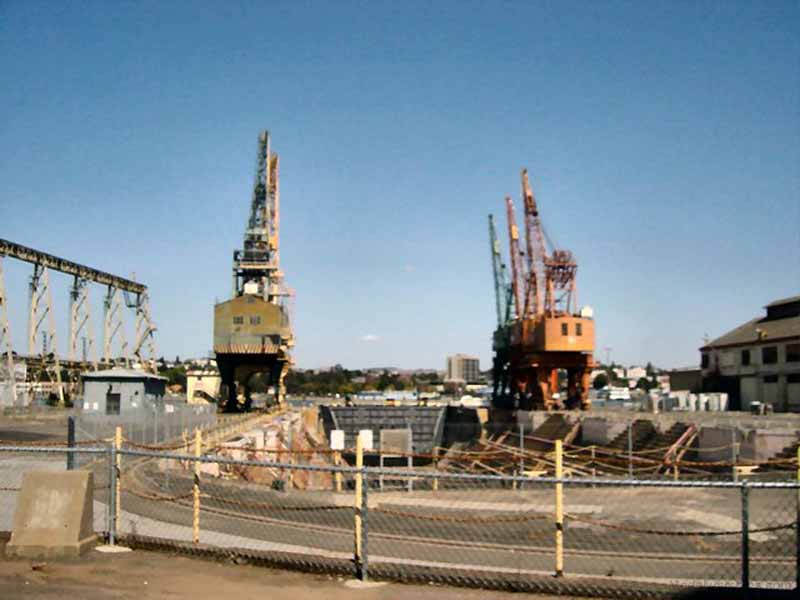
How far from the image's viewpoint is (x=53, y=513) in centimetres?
945

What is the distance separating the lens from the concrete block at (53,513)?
30.5 feet

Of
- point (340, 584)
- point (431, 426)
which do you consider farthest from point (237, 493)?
point (431, 426)

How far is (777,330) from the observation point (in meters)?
65.2

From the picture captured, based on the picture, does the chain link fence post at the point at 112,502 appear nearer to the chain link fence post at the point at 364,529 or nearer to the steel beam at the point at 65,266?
the chain link fence post at the point at 364,529

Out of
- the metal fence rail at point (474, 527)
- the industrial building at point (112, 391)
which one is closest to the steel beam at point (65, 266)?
the industrial building at point (112, 391)

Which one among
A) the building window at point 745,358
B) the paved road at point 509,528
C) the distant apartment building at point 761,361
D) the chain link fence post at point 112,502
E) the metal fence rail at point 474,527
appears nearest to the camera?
the metal fence rail at point 474,527

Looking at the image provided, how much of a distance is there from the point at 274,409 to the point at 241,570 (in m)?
64.3

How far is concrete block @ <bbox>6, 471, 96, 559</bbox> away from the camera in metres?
9.30

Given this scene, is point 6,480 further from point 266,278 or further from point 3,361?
point 266,278

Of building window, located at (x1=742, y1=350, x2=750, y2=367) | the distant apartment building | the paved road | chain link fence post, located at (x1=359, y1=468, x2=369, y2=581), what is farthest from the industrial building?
building window, located at (x1=742, y1=350, x2=750, y2=367)

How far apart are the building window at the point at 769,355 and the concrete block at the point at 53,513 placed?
65.9 metres

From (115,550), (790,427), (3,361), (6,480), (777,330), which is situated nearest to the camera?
(115,550)

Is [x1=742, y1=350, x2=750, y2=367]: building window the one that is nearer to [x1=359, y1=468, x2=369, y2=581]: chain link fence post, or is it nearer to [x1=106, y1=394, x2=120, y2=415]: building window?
[x1=106, y1=394, x2=120, y2=415]: building window

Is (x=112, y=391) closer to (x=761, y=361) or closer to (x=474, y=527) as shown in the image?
(x=474, y=527)
